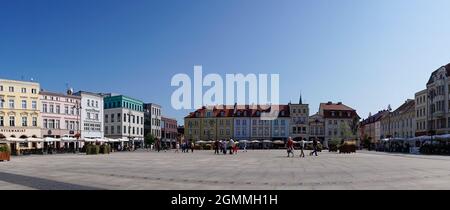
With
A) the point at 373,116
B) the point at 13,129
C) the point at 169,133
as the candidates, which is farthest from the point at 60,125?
the point at 373,116

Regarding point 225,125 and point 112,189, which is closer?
point 112,189

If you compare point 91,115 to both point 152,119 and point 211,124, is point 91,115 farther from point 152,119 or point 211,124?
point 211,124

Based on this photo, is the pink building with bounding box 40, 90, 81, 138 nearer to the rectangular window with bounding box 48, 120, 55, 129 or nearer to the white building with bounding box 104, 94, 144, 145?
the rectangular window with bounding box 48, 120, 55, 129

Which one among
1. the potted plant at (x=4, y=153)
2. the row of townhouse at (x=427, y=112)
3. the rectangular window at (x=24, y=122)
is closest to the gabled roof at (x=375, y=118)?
the row of townhouse at (x=427, y=112)

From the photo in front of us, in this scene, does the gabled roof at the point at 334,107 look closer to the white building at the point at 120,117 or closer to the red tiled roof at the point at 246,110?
the red tiled roof at the point at 246,110

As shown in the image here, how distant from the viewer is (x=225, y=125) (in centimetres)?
12488

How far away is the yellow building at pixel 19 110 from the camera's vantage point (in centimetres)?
7538

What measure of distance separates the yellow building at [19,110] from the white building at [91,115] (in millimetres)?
13064

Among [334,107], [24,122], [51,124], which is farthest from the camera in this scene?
[334,107]

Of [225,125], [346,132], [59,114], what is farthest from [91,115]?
[346,132]

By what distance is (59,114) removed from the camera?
86.9 meters

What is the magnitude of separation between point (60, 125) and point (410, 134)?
70.7 m

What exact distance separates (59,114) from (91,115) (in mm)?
10531
